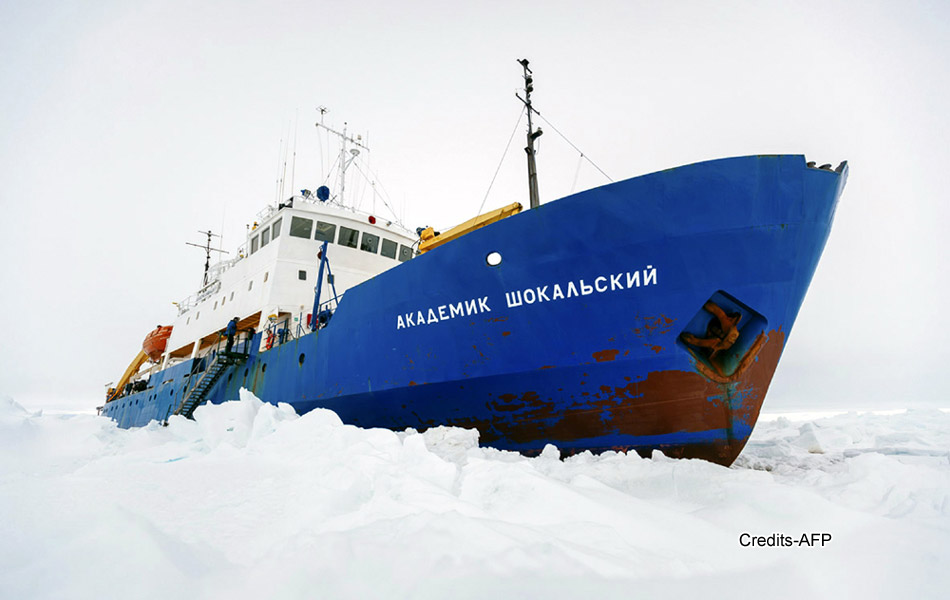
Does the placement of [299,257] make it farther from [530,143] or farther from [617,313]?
[617,313]

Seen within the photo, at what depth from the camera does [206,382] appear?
1230cm

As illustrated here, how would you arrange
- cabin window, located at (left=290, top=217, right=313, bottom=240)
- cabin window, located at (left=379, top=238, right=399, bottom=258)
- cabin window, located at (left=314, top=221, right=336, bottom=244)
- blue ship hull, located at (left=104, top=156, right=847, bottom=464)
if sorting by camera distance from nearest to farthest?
blue ship hull, located at (left=104, top=156, right=847, bottom=464)
cabin window, located at (left=290, top=217, right=313, bottom=240)
cabin window, located at (left=314, top=221, right=336, bottom=244)
cabin window, located at (left=379, top=238, right=399, bottom=258)

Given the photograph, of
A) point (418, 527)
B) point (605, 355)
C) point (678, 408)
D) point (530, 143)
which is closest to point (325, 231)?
point (530, 143)

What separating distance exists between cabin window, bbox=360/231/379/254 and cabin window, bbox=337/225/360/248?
23 centimetres

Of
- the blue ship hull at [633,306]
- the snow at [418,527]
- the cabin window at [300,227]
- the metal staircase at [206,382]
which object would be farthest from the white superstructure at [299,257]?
the snow at [418,527]

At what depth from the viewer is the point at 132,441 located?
5.22 metres

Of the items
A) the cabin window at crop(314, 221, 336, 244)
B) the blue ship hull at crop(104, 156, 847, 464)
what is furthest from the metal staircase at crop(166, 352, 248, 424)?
the blue ship hull at crop(104, 156, 847, 464)

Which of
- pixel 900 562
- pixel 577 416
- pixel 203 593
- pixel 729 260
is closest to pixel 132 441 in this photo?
pixel 203 593

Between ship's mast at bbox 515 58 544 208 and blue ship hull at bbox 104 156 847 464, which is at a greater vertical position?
ship's mast at bbox 515 58 544 208

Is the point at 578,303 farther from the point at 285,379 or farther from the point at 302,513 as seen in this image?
the point at 285,379

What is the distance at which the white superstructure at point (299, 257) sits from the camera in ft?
39.5

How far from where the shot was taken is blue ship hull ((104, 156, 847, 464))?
15.9 ft

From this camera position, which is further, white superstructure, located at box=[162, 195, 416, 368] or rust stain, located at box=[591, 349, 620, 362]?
white superstructure, located at box=[162, 195, 416, 368]

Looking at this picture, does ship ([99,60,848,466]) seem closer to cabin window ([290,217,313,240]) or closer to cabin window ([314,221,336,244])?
cabin window ([314,221,336,244])
